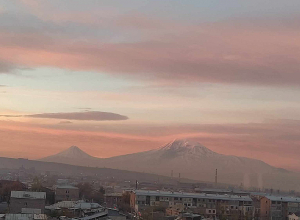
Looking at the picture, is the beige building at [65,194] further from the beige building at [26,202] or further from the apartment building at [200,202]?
the beige building at [26,202]

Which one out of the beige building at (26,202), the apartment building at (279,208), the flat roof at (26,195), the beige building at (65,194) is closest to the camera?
the beige building at (26,202)

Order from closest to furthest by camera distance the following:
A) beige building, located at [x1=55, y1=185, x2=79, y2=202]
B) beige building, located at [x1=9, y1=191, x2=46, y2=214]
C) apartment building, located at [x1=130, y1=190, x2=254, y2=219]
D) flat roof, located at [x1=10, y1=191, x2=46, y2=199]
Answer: beige building, located at [x1=9, y1=191, x2=46, y2=214] < flat roof, located at [x1=10, y1=191, x2=46, y2=199] < apartment building, located at [x1=130, y1=190, x2=254, y2=219] < beige building, located at [x1=55, y1=185, x2=79, y2=202]

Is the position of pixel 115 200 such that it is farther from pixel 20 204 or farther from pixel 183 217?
pixel 183 217

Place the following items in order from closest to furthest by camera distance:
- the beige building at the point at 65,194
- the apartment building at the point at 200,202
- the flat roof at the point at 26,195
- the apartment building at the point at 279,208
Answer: the flat roof at the point at 26,195 → the apartment building at the point at 200,202 → the apartment building at the point at 279,208 → the beige building at the point at 65,194

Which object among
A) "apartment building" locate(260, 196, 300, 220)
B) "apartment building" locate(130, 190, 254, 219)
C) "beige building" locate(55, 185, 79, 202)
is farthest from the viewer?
"beige building" locate(55, 185, 79, 202)

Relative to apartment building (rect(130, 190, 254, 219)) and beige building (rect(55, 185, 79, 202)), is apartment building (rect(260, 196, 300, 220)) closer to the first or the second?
apartment building (rect(130, 190, 254, 219))

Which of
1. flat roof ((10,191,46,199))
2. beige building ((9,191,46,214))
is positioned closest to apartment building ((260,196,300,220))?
flat roof ((10,191,46,199))

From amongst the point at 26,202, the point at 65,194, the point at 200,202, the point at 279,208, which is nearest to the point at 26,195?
the point at 26,202

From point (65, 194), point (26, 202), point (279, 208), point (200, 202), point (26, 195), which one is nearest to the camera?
point (26, 202)

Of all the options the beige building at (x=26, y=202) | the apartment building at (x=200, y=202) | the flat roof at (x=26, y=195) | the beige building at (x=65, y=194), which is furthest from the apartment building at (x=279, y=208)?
the beige building at (x=26, y=202)

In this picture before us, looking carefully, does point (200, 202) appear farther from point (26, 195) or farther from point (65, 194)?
point (26, 195)

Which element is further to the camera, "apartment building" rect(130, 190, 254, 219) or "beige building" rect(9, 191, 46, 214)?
"apartment building" rect(130, 190, 254, 219)
